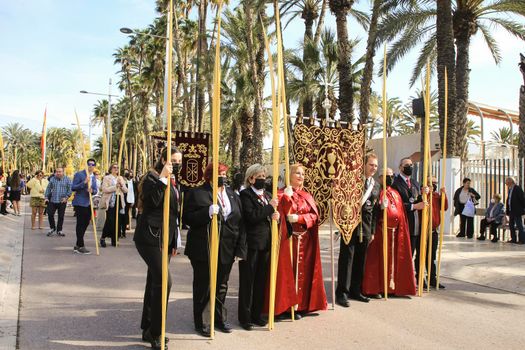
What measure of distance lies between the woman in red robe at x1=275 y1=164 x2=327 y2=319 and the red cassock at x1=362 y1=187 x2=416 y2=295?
117cm

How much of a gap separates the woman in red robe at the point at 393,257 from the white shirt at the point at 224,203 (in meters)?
2.53

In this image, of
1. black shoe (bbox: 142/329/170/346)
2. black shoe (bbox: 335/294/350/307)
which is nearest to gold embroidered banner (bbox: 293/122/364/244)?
black shoe (bbox: 335/294/350/307)

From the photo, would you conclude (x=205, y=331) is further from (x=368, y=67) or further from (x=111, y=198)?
(x=368, y=67)

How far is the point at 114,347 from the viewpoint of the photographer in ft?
15.6

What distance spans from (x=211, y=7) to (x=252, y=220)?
26486 mm

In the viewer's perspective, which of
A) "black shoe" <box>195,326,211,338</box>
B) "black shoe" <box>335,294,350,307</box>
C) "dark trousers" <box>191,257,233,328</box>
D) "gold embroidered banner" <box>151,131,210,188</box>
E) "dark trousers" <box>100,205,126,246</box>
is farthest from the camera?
"gold embroidered banner" <box>151,131,210,188</box>

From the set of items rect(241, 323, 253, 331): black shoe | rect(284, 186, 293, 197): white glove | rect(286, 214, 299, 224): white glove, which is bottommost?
rect(241, 323, 253, 331): black shoe

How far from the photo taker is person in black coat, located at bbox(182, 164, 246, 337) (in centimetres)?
524

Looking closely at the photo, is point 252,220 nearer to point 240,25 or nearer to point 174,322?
point 174,322

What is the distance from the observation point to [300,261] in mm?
6125

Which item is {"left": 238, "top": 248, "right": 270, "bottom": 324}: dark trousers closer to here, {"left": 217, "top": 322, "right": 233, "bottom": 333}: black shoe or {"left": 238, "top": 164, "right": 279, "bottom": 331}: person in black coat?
{"left": 238, "top": 164, "right": 279, "bottom": 331}: person in black coat

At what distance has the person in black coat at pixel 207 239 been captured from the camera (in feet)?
17.2

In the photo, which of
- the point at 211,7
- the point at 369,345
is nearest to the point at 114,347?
the point at 369,345

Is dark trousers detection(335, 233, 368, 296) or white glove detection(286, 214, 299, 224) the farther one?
dark trousers detection(335, 233, 368, 296)
